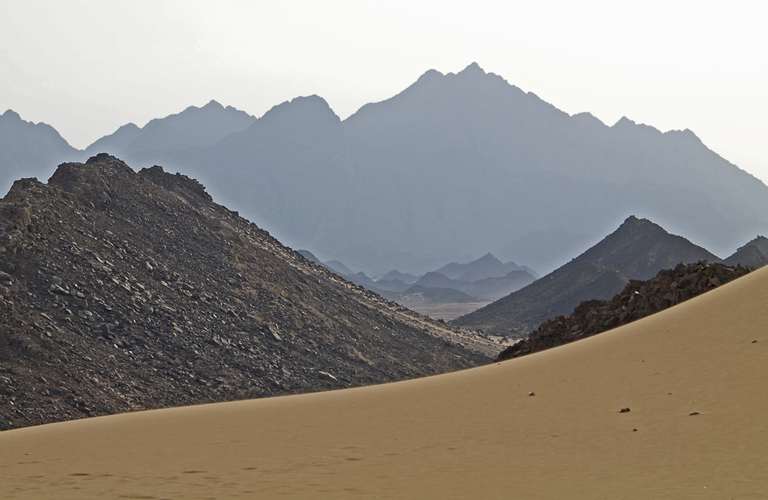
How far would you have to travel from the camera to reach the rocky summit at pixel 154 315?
21.2 meters

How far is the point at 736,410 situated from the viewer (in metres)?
8.30

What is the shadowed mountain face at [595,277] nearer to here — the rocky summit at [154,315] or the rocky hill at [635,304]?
the rocky summit at [154,315]

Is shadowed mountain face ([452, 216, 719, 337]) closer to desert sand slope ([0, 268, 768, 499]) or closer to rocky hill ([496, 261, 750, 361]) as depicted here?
rocky hill ([496, 261, 750, 361])

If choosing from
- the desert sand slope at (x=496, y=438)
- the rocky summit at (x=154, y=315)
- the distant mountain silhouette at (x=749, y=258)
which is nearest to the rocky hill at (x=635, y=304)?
the desert sand slope at (x=496, y=438)

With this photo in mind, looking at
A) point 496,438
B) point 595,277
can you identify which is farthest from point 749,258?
point 496,438

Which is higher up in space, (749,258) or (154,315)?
(749,258)

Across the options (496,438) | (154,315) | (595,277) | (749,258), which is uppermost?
(595,277)

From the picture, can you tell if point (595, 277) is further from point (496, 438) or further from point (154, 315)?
point (496, 438)

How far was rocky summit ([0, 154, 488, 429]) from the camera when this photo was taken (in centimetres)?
2125

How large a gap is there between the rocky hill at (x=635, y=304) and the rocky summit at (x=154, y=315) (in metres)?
9.17

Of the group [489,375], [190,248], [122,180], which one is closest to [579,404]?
[489,375]

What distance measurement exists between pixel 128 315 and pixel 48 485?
58.1ft

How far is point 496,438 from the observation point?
927 centimetres

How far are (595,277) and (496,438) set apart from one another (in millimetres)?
63951
